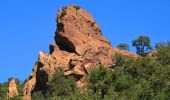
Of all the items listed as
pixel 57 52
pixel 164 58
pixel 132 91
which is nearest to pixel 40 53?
pixel 57 52

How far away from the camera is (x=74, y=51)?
11294 cm

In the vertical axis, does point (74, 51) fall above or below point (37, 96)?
above

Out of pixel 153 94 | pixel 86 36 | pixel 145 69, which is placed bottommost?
pixel 153 94

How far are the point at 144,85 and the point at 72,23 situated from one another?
4406cm

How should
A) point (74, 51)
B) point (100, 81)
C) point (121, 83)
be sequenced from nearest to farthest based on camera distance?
point (100, 81) < point (121, 83) < point (74, 51)

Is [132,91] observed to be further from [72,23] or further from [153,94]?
[72,23]

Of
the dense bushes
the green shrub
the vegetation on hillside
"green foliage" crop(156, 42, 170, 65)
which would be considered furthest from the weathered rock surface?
"green foliage" crop(156, 42, 170, 65)

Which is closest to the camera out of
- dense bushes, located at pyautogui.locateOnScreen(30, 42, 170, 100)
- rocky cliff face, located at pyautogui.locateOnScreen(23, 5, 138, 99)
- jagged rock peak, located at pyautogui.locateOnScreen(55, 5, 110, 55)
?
dense bushes, located at pyautogui.locateOnScreen(30, 42, 170, 100)

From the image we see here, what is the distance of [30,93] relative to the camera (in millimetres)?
116125

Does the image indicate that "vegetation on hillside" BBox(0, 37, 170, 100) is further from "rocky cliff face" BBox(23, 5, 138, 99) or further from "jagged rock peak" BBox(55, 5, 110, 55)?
"jagged rock peak" BBox(55, 5, 110, 55)

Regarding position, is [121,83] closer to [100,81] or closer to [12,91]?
[100,81]

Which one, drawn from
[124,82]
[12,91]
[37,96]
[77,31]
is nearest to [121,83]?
[124,82]

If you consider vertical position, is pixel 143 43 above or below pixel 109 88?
above

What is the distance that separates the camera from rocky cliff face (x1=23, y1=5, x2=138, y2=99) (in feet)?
357
